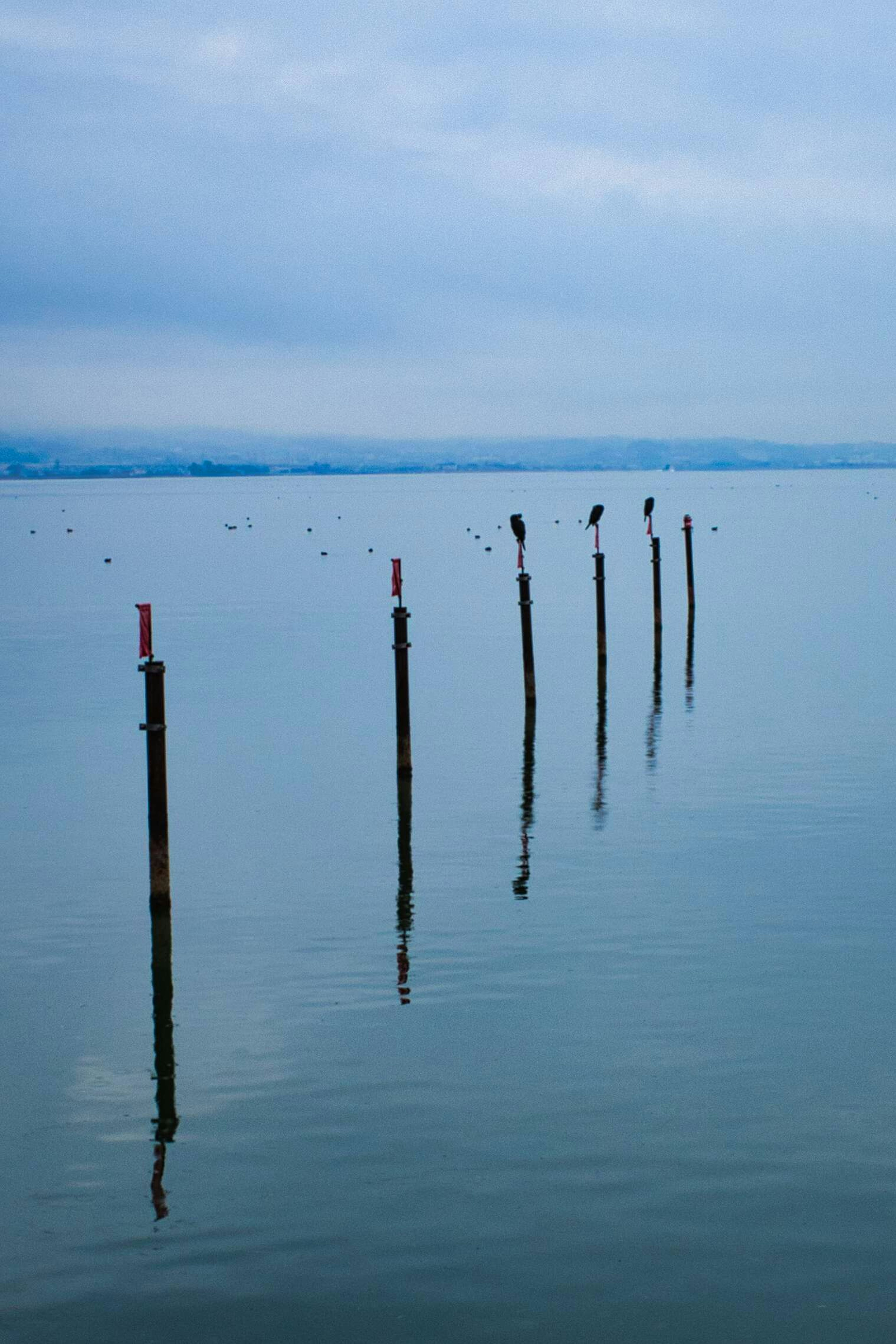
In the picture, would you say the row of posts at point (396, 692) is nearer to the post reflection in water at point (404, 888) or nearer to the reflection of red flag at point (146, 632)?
the reflection of red flag at point (146, 632)

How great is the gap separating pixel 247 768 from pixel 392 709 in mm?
8146

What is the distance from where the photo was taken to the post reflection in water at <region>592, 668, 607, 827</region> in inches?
1003

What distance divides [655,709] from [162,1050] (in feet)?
76.5

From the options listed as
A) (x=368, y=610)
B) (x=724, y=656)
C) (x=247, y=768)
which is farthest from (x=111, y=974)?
(x=368, y=610)

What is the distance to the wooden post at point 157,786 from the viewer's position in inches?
708

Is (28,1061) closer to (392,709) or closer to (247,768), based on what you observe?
(247,768)

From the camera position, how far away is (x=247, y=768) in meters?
29.6

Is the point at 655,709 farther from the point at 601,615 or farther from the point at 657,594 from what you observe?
the point at 657,594

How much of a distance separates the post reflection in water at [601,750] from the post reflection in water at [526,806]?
1.03 metres

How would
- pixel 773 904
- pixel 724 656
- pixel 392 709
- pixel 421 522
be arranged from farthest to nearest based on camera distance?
pixel 421 522, pixel 724 656, pixel 392 709, pixel 773 904

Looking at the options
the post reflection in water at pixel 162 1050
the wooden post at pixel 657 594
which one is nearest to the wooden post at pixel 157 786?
the post reflection in water at pixel 162 1050

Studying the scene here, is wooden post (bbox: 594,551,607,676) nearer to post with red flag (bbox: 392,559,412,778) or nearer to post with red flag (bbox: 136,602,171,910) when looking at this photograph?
post with red flag (bbox: 392,559,412,778)

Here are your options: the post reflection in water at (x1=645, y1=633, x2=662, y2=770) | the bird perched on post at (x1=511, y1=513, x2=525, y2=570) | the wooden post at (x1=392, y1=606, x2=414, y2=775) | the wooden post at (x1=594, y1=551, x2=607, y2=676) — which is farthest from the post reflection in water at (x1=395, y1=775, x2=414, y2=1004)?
the wooden post at (x1=594, y1=551, x2=607, y2=676)

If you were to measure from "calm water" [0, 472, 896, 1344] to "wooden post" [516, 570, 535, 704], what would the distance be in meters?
1.08
